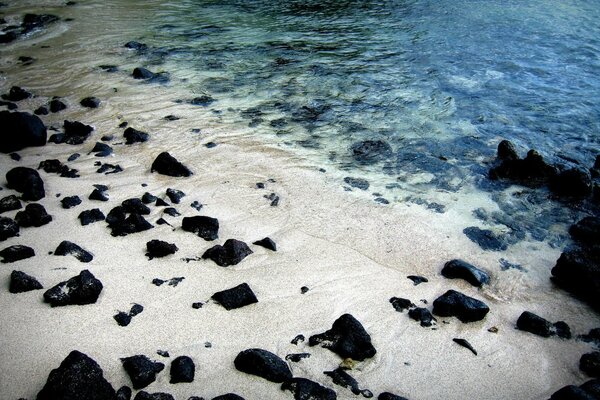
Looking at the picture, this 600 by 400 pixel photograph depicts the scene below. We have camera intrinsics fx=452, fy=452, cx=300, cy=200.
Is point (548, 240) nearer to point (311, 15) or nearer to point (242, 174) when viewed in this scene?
point (242, 174)

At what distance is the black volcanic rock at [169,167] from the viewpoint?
6.35 meters

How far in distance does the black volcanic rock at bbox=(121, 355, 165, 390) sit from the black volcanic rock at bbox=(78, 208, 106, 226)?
2.15 meters

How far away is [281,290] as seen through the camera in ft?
14.7

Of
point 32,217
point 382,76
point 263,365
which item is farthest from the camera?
point 382,76

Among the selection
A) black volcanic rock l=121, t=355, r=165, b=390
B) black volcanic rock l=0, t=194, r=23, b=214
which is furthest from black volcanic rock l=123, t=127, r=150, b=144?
black volcanic rock l=121, t=355, r=165, b=390

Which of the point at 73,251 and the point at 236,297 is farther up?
the point at 73,251

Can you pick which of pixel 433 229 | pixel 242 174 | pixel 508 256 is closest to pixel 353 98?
pixel 242 174

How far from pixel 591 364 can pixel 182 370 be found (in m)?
3.36

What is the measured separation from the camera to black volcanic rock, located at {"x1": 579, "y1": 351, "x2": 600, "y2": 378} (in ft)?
12.4

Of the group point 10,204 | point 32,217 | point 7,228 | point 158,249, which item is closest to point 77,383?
point 158,249

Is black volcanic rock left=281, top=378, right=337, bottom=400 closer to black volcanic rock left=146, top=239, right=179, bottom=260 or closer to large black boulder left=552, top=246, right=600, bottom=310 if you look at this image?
black volcanic rock left=146, top=239, right=179, bottom=260

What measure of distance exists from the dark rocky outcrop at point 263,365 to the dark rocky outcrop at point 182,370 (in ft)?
1.14

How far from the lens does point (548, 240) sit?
563 cm

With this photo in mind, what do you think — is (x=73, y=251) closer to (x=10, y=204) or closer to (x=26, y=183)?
(x=10, y=204)
